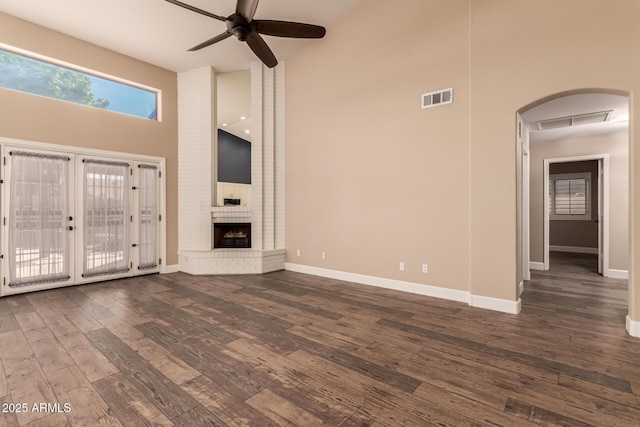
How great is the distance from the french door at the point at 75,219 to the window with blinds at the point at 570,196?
438 inches

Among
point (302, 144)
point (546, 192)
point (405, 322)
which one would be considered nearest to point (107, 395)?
point (405, 322)

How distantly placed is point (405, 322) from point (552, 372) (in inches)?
50.4

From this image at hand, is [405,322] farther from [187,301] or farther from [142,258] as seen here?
[142,258]

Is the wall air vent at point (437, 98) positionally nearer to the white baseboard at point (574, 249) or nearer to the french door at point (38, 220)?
the french door at point (38, 220)

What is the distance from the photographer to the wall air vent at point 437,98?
12.6ft

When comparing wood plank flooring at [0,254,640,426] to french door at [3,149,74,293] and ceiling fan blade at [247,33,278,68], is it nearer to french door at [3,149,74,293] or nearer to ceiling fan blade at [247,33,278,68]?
french door at [3,149,74,293]

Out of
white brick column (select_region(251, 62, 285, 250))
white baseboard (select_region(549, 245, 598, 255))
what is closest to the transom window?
white brick column (select_region(251, 62, 285, 250))

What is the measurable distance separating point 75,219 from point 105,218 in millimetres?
419

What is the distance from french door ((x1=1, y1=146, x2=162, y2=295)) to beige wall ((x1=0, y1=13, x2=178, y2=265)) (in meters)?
0.26

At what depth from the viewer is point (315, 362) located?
2309 millimetres

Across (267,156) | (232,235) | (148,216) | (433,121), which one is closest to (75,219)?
(148,216)

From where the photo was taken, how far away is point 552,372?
2141 millimetres

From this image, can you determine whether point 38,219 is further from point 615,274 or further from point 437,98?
point 615,274

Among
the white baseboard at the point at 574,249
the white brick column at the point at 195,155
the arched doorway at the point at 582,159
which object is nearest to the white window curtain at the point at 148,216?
the white brick column at the point at 195,155
